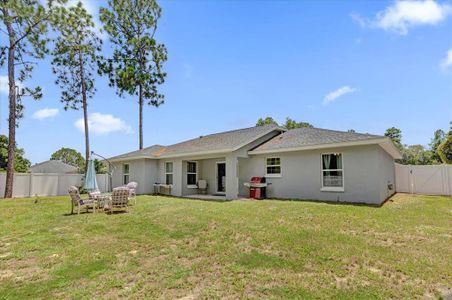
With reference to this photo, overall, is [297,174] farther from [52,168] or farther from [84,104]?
[52,168]

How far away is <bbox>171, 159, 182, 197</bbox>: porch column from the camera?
1822 centimetres

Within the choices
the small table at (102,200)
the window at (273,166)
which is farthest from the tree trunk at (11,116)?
the window at (273,166)

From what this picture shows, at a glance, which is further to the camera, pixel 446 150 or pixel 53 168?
pixel 53 168

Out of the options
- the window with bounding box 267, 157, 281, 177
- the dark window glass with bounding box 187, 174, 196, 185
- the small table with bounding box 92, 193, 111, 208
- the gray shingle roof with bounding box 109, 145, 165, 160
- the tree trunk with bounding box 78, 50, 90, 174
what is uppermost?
the tree trunk with bounding box 78, 50, 90, 174

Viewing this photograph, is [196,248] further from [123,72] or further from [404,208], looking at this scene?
[123,72]

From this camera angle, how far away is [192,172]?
19188mm

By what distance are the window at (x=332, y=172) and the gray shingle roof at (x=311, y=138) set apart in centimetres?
84

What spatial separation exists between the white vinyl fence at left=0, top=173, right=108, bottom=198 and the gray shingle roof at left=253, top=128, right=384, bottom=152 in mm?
15716

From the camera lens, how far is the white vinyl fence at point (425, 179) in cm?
1691

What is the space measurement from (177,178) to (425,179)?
16.3 m

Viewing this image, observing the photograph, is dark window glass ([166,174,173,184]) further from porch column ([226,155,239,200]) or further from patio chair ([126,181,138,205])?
porch column ([226,155,239,200])

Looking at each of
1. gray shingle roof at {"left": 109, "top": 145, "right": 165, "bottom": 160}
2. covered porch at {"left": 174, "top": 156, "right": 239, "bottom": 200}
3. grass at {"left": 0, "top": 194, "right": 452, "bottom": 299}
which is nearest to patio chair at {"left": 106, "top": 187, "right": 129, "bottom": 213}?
grass at {"left": 0, "top": 194, "right": 452, "bottom": 299}

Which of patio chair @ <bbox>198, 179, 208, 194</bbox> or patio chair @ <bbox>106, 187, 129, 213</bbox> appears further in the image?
patio chair @ <bbox>198, 179, 208, 194</bbox>

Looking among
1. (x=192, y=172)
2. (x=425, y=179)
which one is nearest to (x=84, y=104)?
(x=192, y=172)
